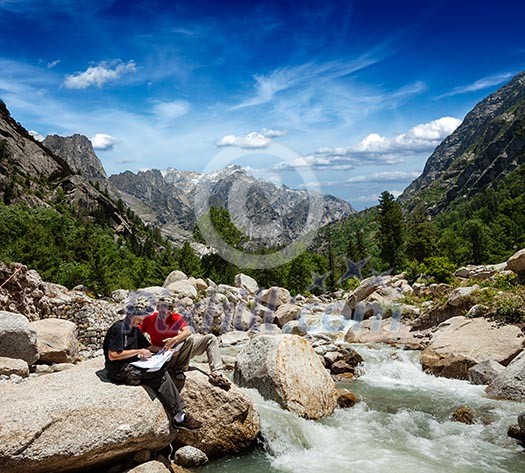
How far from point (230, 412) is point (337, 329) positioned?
65.6ft

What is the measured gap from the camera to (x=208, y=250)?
6084 cm

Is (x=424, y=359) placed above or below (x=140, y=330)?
below

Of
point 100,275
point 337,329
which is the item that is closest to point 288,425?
point 337,329

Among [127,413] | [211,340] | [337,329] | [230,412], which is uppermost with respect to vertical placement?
[211,340]

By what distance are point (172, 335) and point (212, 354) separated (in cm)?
105

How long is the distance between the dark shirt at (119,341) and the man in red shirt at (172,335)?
→ 57cm

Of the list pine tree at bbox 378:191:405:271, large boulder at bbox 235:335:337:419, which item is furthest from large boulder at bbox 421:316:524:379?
pine tree at bbox 378:191:405:271

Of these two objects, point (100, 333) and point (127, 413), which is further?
point (100, 333)

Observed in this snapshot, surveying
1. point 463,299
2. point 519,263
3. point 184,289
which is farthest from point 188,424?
point 184,289

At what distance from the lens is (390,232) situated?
232 ft

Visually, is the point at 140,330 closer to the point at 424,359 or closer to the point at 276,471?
the point at 276,471

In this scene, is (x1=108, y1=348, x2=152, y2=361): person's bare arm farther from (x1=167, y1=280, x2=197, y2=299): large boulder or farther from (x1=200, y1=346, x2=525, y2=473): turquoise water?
(x1=167, y1=280, x2=197, y2=299): large boulder

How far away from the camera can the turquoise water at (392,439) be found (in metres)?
9.42

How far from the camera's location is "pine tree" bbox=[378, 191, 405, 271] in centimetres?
7044
